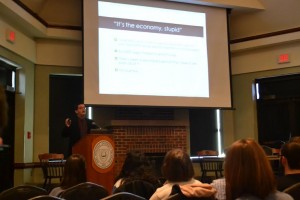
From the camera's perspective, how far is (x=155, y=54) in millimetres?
6473

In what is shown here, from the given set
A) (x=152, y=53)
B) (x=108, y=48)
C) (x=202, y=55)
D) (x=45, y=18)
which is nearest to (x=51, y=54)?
(x=45, y=18)

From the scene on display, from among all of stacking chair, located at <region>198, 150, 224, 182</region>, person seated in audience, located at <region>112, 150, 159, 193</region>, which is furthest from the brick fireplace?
person seated in audience, located at <region>112, 150, 159, 193</region>

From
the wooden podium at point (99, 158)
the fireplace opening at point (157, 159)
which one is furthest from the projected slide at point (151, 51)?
the wooden podium at point (99, 158)

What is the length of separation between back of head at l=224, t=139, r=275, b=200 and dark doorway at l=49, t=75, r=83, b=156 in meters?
5.39

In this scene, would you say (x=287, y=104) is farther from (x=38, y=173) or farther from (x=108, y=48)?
(x=38, y=173)

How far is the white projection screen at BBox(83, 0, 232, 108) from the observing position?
6066 millimetres

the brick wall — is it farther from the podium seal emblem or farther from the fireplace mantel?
the podium seal emblem

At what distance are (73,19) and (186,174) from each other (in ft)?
17.2

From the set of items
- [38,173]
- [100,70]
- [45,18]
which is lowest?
[38,173]

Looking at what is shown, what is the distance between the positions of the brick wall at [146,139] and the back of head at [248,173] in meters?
4.83

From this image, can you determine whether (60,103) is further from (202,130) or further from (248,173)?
(248,173)

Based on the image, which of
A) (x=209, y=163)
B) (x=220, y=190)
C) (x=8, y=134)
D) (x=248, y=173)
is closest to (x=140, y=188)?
(x=220, y=190)

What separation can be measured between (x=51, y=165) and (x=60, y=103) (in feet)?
4.76

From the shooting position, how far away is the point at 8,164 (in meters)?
5.98
